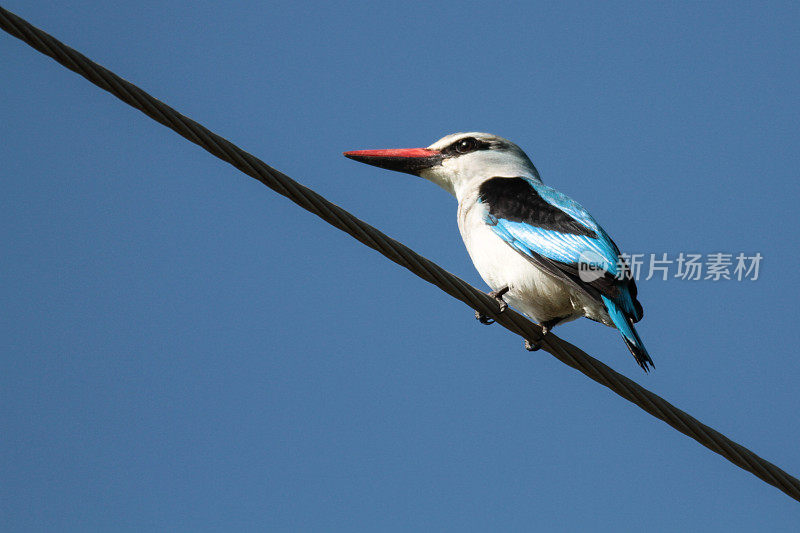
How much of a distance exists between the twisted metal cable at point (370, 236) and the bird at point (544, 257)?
17.7 inches

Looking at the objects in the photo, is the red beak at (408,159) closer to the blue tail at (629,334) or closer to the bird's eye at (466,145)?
the bird's eye at (466,145)

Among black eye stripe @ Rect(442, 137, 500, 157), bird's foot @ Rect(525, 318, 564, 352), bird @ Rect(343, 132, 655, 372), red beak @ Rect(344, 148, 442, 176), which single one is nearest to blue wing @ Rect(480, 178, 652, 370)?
bird @ Rect(343, 132, 655, 372)

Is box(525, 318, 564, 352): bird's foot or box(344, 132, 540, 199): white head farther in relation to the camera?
box(344, 132, 540, 199): white head

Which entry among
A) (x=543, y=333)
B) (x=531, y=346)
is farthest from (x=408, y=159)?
(x=543, y=333)

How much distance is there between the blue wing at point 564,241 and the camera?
470cm

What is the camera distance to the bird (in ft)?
15.6

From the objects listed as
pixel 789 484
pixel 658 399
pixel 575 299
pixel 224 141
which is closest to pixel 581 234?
pixel 575 299

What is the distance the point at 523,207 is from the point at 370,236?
1.80 meters

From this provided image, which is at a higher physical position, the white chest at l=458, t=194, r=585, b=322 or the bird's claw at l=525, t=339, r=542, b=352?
the white chest at l=458, t=194, r=585, b=322

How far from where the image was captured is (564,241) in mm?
5000

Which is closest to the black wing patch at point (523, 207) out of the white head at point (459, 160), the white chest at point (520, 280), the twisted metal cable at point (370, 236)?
the white chest at point (520, 280)

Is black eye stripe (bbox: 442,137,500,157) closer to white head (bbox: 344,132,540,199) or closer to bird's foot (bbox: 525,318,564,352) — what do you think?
white head (bbox: 344,132,540,199)

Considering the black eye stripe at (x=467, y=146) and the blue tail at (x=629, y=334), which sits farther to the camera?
the black eye stripe at (x=467, y=146)

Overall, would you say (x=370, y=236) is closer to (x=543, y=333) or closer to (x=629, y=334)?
(x=543, y=333)
